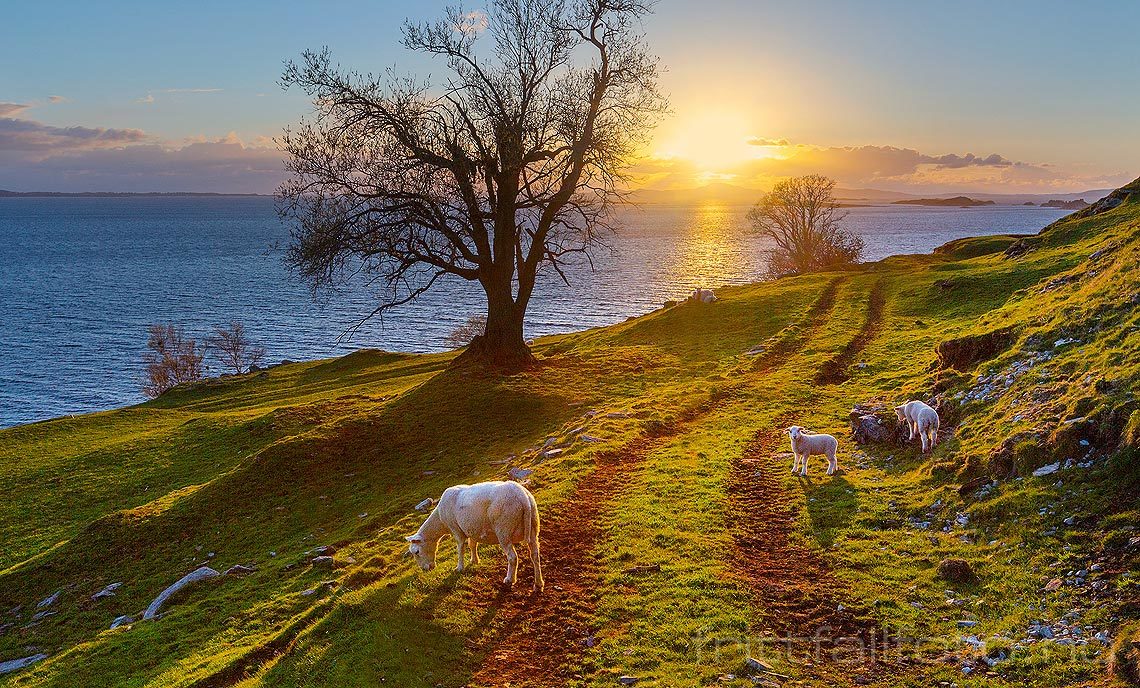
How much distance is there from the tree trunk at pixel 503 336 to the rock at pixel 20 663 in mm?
A: 21464

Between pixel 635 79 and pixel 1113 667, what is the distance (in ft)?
105

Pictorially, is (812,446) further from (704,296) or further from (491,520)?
(704,296)

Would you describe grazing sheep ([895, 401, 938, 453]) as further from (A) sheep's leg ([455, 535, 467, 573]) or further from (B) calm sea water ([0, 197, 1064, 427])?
(B) calm sea water ([0, 197, 1064, 427])

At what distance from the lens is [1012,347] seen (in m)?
20.7

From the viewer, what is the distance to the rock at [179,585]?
17369mm

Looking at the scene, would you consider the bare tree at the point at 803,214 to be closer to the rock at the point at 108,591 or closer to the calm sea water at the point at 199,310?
the calm sea water at the point at 199,310

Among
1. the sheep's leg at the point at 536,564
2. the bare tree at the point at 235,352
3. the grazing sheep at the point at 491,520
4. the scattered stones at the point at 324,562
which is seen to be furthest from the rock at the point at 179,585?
the bare tree at the point at 235,352

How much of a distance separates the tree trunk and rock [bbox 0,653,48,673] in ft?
70.4

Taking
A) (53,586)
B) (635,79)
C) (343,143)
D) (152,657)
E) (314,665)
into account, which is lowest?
(53,586)

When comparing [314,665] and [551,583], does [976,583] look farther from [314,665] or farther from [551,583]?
[314,665]

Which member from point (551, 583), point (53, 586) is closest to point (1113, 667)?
point (551, 583)

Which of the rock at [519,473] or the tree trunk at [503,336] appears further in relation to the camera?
the tree trunk at [503,336]

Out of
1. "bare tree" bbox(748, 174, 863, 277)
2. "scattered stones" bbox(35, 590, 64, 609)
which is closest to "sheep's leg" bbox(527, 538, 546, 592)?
"scattered stones" bbox(35, 590, 64, 609)

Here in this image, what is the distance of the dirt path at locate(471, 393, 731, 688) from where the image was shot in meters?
11.0
